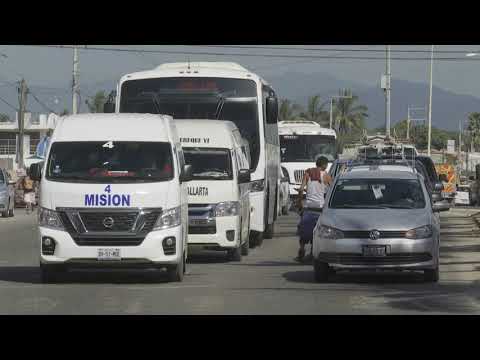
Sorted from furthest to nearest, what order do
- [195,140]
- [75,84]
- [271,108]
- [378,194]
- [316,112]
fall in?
1. [316,112]
2. [75,84]
3. [271,108]
4. [195,140]
5. [378,194]

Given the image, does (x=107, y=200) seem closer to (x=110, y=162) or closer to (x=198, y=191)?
(x=110, y=162)

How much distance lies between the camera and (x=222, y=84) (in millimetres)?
26703

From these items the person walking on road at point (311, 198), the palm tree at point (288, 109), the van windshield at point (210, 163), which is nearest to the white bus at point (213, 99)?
the person walking on road at point (311, 198)

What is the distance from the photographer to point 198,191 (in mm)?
22672

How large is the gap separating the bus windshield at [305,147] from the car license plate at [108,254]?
31.6 m

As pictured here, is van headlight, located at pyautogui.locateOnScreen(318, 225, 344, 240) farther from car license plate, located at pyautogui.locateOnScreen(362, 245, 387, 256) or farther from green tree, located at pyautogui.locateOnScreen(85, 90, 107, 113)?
green tree, located at pyautogui.locateOnScreen(85, 90, 107, 113)

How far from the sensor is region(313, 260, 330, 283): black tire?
19250mm

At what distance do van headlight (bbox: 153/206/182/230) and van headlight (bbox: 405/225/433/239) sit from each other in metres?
3.30

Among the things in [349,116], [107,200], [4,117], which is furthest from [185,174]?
[4,117]

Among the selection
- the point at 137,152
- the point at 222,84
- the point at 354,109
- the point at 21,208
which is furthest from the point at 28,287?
the point at 354,109

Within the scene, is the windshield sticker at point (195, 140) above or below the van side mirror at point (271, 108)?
below

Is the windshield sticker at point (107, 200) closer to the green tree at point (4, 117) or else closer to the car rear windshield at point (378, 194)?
the car rear windshield at point (378, 194)

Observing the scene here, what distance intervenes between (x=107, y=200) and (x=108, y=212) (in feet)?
0.56

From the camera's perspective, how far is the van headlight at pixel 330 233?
62.6ft
